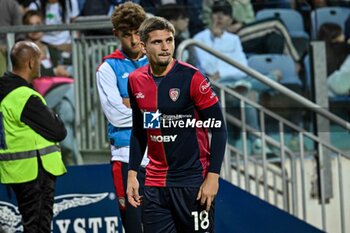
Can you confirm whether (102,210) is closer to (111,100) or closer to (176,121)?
(111,100)

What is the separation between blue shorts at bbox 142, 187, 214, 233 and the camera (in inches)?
220

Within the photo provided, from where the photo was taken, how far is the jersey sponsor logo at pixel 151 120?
567cm

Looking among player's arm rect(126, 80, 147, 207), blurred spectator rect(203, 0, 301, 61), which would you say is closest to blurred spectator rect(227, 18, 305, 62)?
blurred spectator rect(203, 0, 301, 61)

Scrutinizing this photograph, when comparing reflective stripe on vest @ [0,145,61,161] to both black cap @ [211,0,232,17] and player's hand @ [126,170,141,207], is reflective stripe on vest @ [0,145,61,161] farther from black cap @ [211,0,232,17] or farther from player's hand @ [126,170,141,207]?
black cap @ [211,0,232,17]

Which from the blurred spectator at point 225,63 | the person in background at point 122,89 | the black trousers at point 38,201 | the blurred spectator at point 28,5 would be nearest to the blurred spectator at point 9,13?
the blurred spectator at point 28,5

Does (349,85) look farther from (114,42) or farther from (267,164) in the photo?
(114,42)

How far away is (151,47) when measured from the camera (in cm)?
564

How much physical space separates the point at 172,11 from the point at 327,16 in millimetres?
1728

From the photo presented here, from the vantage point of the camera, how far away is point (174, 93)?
18.3 ft

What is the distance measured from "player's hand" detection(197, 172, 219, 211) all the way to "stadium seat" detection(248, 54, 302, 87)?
4516 mm

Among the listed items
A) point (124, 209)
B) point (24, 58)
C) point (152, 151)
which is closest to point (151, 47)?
point (152, 151)

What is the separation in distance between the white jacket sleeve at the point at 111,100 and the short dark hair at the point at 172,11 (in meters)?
3.21

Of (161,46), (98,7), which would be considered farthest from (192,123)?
(98,7)

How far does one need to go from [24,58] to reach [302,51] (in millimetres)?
3636
